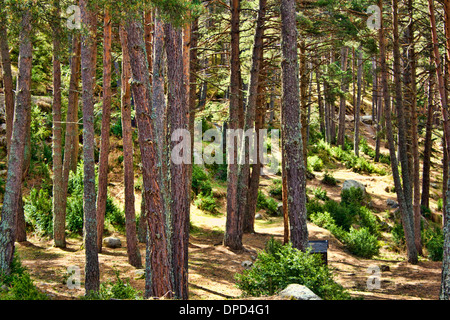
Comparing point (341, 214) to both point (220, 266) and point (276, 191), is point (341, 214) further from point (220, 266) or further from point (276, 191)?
point (220, 266)

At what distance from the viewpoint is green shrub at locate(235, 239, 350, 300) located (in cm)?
716

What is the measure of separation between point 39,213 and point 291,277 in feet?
32.5

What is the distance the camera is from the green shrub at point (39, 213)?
1375 cm

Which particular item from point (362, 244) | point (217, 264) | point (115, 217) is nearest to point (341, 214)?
point (362, 244)

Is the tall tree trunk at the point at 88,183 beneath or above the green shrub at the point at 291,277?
above

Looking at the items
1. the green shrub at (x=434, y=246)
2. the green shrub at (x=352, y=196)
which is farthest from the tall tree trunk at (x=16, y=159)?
the green shrub at (x=352, y=196)

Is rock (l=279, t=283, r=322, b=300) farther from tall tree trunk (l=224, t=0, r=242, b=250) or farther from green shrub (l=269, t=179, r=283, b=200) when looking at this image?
green shrub (l=269, t=179, r=283, b=200)

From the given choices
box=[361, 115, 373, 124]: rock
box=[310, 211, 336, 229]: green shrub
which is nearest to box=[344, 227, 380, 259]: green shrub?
box=[310, 211, 336, 229]: green shrub

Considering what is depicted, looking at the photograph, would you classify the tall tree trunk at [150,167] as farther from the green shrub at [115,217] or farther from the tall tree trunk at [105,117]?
the green shrub at [115,217]

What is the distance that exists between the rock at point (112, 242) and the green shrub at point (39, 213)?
1945 mm

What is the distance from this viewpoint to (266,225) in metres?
18.2

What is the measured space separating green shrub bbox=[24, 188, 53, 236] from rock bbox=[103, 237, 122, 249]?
6.38 ft
